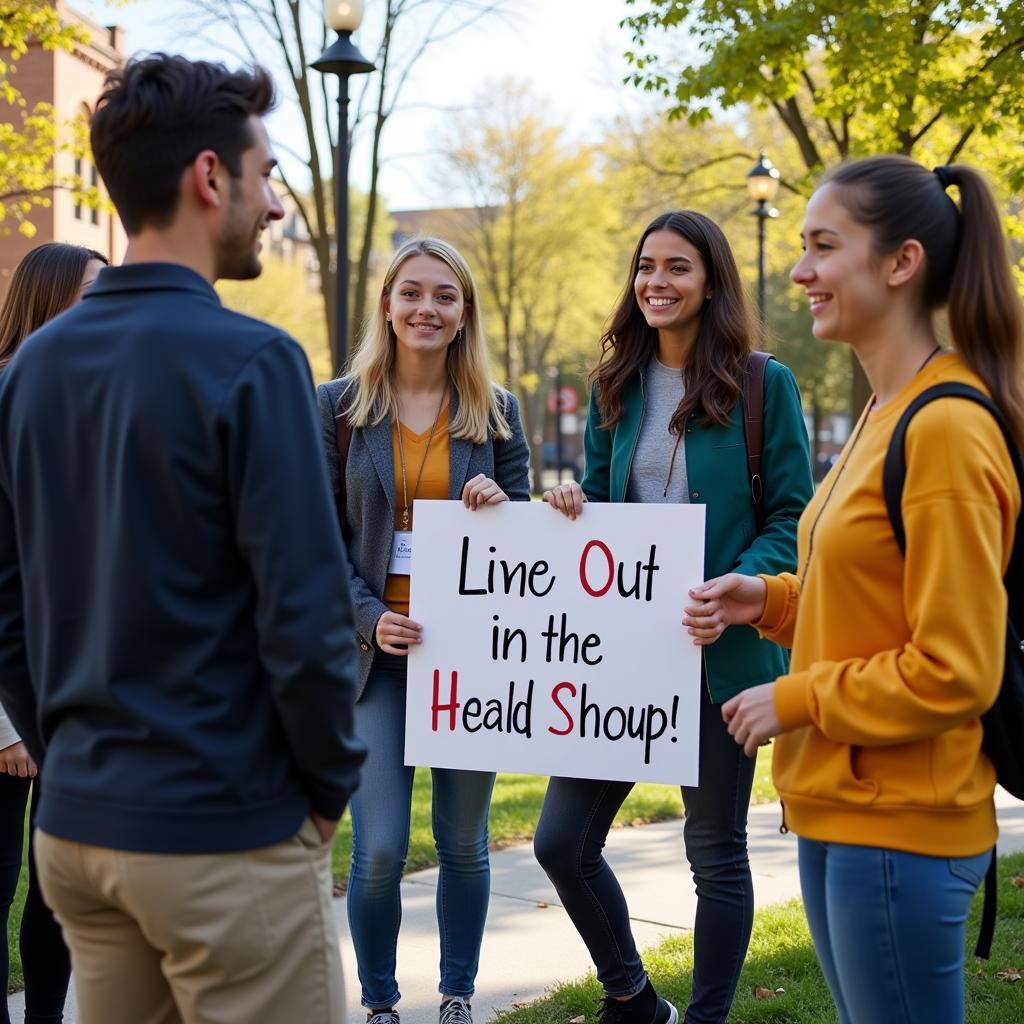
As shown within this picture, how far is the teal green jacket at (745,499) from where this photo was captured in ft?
12.2

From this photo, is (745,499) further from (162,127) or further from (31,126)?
(31,126)

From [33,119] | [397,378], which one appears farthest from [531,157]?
[397,378]

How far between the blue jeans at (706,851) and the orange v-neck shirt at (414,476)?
786 mm

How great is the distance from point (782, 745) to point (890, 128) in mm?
11742

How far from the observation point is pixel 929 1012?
7.64 ft

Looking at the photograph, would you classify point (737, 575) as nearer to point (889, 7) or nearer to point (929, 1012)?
point (929, 1012)

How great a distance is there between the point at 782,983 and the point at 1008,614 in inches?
95.9

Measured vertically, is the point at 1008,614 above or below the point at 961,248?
below

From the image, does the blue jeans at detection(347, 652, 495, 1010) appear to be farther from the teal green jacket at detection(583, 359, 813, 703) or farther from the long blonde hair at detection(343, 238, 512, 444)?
the teal green jacket at detection(583, 359, 813, 703)

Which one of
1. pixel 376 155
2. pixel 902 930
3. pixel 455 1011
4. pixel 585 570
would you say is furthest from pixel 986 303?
pixel 376 155

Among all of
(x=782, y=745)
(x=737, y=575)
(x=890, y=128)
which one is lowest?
(x=782, y=745)

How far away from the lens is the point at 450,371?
4277mm

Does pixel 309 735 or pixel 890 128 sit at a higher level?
pixel 890 128

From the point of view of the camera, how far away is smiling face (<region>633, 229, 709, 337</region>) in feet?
12.6
